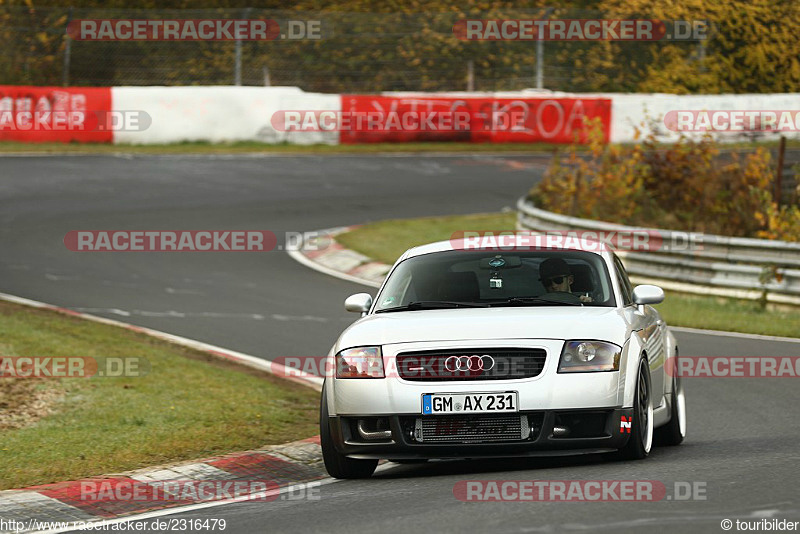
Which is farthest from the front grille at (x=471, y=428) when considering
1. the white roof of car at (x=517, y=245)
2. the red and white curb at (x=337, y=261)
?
the red and white curb at (x=337, y=261)

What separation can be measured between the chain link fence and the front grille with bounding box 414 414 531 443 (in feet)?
94.9

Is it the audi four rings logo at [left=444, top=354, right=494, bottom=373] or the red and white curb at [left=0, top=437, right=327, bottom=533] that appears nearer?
the red and white curb at [left=0, top=437, right=327, bottom=533]

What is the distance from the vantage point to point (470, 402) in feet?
26.5

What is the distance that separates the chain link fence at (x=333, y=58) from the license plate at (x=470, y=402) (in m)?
29.0

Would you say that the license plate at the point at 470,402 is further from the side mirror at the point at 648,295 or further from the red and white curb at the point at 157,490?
the side mirror at the point at 648,295

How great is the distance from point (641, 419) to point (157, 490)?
9.47 ft

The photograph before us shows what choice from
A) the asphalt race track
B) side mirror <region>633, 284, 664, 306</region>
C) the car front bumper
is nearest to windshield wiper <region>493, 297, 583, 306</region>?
side mirror <region>633, 284, 664, 306</region>

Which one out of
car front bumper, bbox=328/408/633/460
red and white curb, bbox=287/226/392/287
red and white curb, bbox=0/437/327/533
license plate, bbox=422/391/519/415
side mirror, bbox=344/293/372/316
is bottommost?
red and white curb, bbox=287/226/392/287

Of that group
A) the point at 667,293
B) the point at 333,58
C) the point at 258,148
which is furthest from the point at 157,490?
the point at 333,58

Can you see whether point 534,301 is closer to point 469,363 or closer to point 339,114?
point 469,363

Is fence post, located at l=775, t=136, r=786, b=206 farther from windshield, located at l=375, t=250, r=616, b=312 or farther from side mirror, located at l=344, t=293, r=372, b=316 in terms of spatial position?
side mirror, located at l=344, t=293, r=372, b=316

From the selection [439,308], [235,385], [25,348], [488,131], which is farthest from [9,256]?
[488,131]

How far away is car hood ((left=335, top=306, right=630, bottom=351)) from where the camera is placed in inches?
326

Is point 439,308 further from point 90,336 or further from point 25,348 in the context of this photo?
point 90,336
